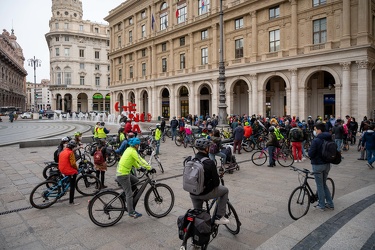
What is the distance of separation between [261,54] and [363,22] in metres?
9.35

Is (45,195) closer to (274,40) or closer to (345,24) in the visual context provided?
(345,24)

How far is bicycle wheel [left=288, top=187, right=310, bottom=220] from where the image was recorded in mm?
5742

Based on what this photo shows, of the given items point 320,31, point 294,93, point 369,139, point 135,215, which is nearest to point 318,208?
point 135,215

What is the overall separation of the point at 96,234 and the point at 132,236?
725 millimetres

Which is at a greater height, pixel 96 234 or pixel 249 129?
pixel 249 129

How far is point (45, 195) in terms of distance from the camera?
258 inches

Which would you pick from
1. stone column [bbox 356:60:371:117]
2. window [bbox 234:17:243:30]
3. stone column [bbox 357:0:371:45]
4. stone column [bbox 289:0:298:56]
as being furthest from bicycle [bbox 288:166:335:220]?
window [bbox 234:17:243:30]

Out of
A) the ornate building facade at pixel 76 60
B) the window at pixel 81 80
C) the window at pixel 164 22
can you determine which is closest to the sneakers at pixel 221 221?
the window at pixel 164 22

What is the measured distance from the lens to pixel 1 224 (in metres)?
5.62

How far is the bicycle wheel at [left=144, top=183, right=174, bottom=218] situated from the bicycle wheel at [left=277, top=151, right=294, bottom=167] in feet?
21.2

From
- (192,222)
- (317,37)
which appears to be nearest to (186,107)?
(317,37)

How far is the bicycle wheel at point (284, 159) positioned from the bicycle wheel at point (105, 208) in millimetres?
7535

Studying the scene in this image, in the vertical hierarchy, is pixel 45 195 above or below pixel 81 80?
below

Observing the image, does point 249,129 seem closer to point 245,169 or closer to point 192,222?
point 245,169
